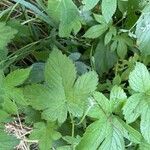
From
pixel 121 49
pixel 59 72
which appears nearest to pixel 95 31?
pixel 121 49

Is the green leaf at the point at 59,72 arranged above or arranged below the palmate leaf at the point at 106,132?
above

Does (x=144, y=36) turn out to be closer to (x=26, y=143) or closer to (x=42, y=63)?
(x=42, y=63)

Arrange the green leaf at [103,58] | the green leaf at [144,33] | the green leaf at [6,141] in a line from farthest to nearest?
the green leaf at [103,58]
the green leaf at [144,33]
the green leaf at [6,141]

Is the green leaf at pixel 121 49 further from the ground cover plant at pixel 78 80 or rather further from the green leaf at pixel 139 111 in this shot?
the green leaf at pixel 139 111

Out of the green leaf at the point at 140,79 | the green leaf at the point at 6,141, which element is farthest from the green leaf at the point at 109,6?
the green leaf at the point at 6,141

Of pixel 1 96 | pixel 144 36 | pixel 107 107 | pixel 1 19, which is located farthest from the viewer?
pixel 1 19

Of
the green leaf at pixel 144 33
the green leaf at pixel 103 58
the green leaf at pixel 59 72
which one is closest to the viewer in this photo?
the green leaf at pixel 59 72

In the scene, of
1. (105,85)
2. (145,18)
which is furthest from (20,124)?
(145,18)

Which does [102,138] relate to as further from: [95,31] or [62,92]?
[95,31]

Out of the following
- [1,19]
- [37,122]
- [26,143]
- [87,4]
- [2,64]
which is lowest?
[26,143]
